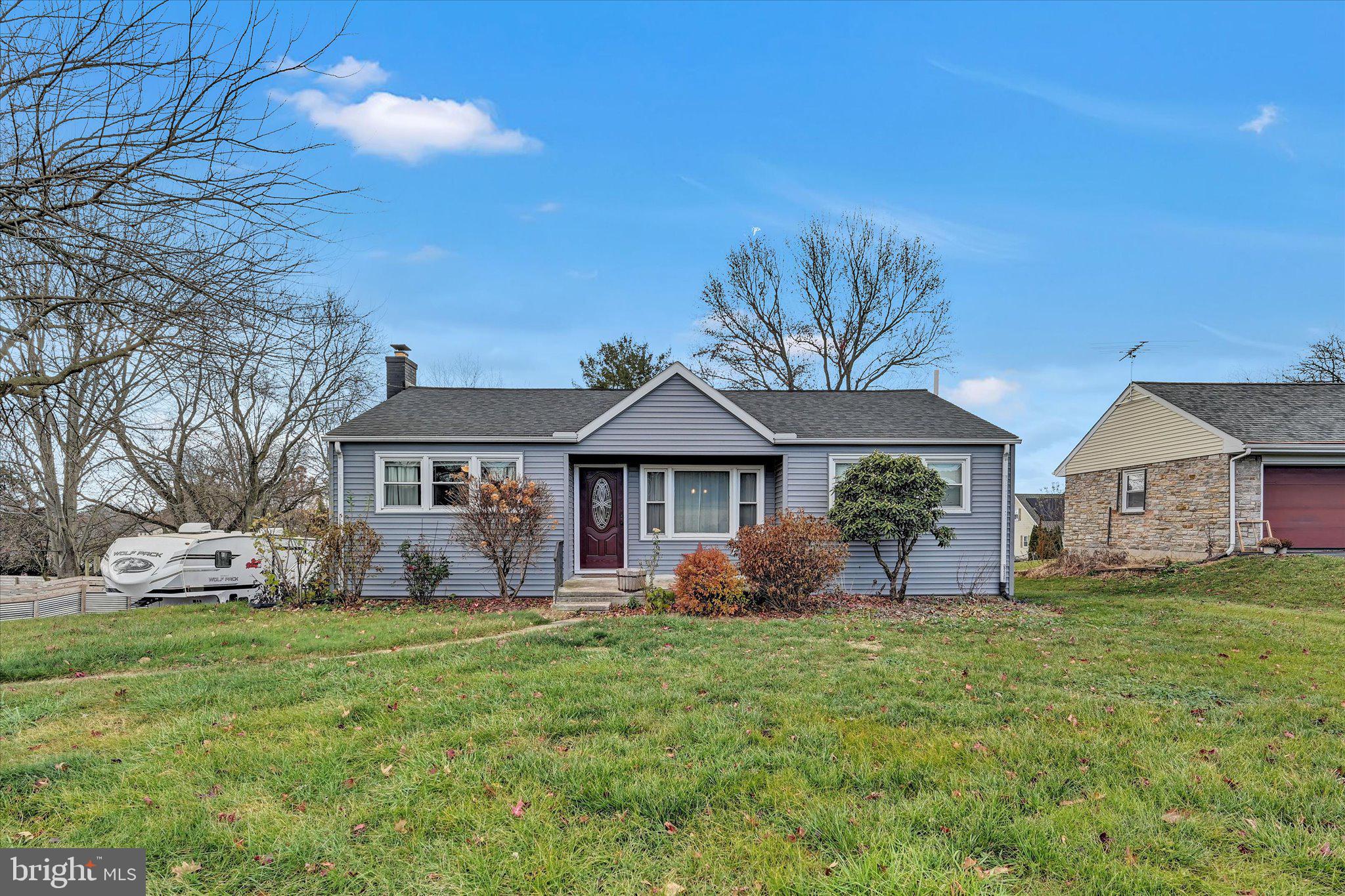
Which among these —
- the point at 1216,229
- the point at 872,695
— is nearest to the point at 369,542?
the point at 872,695

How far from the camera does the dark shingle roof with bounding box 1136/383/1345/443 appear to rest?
55.3 ft

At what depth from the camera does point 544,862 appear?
3.04m

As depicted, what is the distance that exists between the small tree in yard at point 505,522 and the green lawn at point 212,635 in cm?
143

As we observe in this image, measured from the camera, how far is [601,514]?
552 inches

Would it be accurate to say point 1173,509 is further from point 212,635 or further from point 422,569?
point 212,635

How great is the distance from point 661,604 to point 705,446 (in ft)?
11.7

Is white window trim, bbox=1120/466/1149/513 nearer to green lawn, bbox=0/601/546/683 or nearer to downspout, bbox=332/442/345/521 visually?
green lawn, bbox=0/601/546/683

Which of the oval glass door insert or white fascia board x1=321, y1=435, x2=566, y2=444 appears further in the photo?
the oval glass door insert

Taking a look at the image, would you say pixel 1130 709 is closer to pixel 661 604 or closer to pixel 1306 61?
pixel 661 604

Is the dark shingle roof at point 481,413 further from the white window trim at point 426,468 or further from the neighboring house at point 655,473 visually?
the white window trim at point 426,468

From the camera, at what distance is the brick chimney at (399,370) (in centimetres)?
1622

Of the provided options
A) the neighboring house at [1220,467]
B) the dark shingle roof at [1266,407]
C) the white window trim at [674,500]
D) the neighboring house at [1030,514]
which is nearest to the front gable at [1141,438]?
the neighboring house at [1220,467]

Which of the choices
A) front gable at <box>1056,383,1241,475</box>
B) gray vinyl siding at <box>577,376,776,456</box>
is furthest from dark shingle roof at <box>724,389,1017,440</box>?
front gable at <box>1056,383,1241,475</box>

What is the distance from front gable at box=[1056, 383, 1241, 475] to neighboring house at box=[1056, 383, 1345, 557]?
1.4 inches
